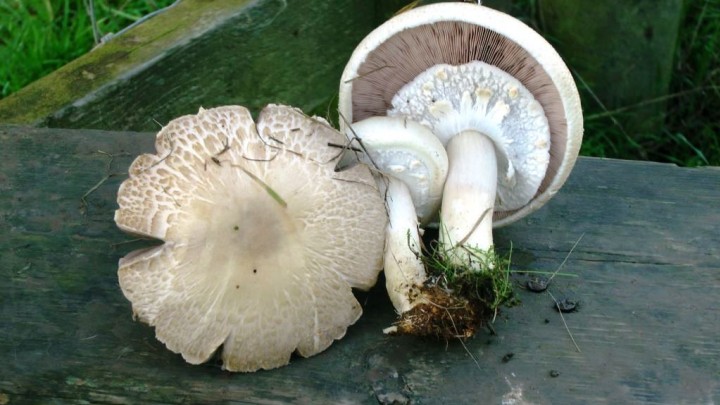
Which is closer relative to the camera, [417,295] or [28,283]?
[417,295]

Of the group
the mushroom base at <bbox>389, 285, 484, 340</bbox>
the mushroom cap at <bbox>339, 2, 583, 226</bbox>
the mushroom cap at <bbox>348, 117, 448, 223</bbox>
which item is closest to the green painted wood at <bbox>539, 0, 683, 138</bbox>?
the mushroom cap at <bbox>339, 2, 583, 226</bbox>

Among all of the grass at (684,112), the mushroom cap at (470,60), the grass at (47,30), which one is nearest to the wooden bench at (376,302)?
the mushroom cap at (470,60)

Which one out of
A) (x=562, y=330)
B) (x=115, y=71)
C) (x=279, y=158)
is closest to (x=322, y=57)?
(x=115, y=71)

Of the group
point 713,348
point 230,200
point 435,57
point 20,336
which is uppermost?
point 435,57

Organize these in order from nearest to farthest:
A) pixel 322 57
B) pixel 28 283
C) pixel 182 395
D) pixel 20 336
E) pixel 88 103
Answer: pixel 182 395, pixel 20 336, pixel 28 283, pixel 88 103, pixel 322 57

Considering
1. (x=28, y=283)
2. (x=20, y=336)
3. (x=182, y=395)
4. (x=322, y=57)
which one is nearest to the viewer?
(x=182, y=395)

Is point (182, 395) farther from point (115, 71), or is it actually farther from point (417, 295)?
point (115, 71)

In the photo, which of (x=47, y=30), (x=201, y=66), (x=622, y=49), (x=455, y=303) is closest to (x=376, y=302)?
(x=455, y=303)
